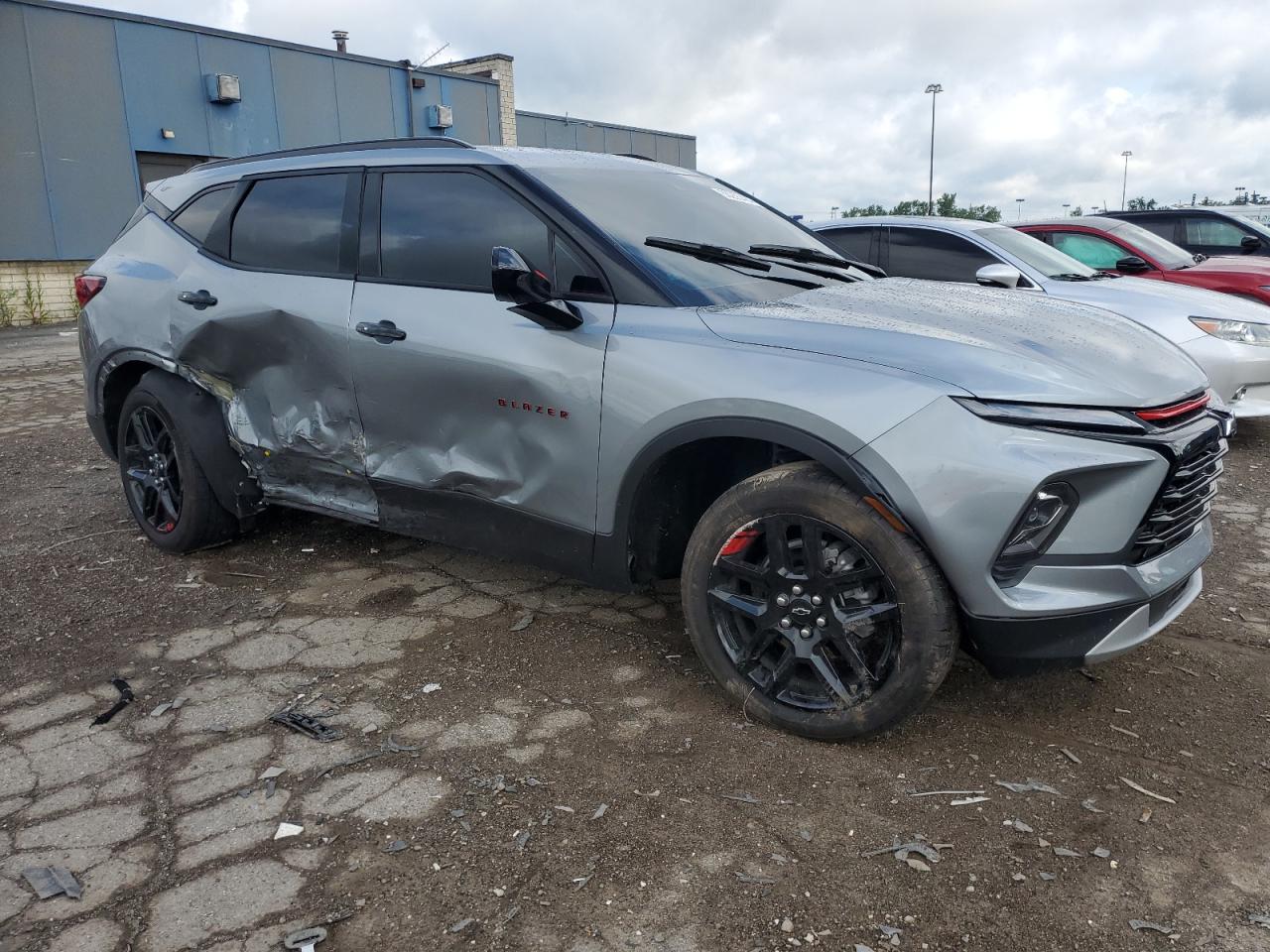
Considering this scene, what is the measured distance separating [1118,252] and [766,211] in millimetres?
5675

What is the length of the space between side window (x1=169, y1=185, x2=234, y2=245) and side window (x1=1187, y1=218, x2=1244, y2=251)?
10480mm

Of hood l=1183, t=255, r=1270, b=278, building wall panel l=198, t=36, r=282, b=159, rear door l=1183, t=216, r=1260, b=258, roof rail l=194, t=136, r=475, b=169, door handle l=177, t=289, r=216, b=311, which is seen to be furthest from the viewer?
building wall panel l=198, t=36, r=282, b=159

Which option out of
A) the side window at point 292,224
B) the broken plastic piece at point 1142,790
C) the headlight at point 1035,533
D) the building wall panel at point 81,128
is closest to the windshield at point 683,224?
the side window at point 292,224

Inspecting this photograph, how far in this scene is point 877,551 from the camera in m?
2.57

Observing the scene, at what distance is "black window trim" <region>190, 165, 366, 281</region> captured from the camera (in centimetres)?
376

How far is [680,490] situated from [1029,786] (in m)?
1.34

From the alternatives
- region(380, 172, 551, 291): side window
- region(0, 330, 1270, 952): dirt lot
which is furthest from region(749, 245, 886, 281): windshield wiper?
region(0, 330, 1270, 952): dirt lot

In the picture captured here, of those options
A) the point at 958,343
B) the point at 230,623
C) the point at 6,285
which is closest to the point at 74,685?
the point at 230,623

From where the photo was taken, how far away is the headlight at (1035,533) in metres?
2.43

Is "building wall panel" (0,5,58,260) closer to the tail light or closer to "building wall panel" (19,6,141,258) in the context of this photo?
"building wall panel" (19,6,141,258)

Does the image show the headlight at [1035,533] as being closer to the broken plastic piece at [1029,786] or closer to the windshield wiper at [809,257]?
the broken plastic piece at [1029,786]

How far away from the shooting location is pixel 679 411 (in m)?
2.87

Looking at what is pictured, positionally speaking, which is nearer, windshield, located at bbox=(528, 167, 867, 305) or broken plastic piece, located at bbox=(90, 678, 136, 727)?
broken plastic piece, located at bbox=(90, 678, 136, 727)

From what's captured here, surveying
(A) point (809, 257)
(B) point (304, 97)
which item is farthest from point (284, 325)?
(B) point (304, 97)
